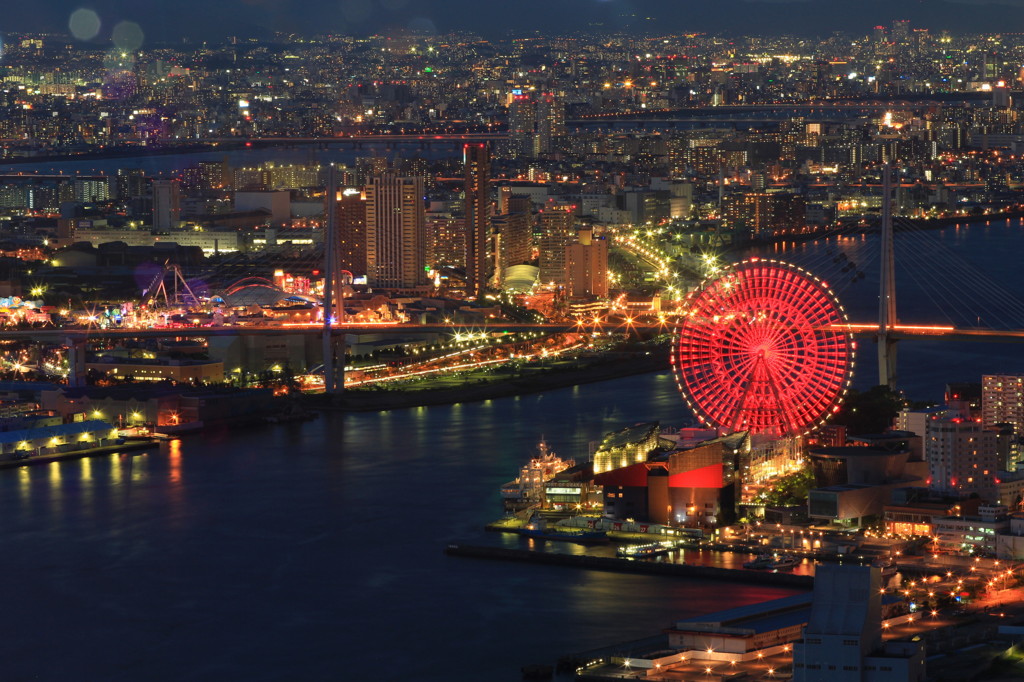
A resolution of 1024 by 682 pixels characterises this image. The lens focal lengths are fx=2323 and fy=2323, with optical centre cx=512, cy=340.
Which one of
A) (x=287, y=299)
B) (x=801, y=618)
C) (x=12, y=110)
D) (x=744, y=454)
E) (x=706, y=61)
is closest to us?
(x=801, y=618)

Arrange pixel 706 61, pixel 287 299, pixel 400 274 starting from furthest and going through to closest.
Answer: pixel 706 61 < pixel 400 274 < pixel 287 299

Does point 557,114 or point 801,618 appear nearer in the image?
point 801,618

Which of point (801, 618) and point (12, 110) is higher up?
point (12, 110)

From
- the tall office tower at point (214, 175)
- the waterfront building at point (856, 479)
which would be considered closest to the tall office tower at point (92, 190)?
the tall office tower at point (214, 175)

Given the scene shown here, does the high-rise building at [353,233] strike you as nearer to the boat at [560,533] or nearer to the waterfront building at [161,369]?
the waterfront building at [161,369]

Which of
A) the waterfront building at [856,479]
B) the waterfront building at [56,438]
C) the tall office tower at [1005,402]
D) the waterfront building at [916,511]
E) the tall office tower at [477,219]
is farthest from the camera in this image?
the tall office tower at [477,219]

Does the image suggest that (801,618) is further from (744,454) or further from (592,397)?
(592,397)

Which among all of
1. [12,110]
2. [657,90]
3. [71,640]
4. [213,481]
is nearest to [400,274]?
[213,481]

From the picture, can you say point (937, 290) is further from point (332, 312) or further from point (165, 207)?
point (165, 207)
